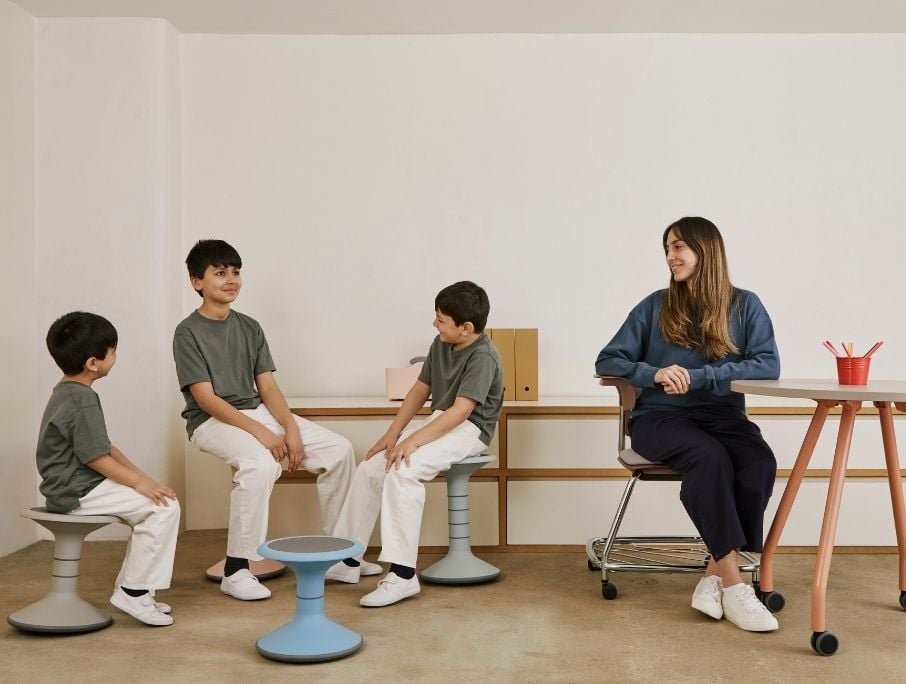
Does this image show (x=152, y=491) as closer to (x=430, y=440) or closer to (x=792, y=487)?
(x=430, y=440)

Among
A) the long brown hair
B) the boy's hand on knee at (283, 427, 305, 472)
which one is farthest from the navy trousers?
the boy's hand on knee at (283, 427, 305, 472)

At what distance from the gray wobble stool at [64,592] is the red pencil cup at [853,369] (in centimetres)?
203

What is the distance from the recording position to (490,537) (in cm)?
357

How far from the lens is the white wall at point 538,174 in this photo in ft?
13.5

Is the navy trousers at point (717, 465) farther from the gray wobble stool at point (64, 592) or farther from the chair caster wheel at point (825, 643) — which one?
the gray wobble stool at point (64, 592)

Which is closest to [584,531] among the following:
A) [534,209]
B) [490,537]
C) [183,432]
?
[490,537]

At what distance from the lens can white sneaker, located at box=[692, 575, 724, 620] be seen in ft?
8.51

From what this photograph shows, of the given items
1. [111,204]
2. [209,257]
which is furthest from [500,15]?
[111,204]

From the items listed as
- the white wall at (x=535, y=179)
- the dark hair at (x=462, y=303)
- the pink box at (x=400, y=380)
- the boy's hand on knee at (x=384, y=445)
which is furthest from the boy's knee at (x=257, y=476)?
the white wall at (x=535, y=179)

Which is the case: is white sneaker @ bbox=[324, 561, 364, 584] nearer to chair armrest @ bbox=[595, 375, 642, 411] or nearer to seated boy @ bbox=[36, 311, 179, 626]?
seated boy @ bbox=[36, 311, 179, 626]

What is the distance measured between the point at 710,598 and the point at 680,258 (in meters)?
1.02

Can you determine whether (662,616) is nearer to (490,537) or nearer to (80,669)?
(490,537)

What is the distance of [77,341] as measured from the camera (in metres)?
2.56

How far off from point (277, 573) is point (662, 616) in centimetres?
129
